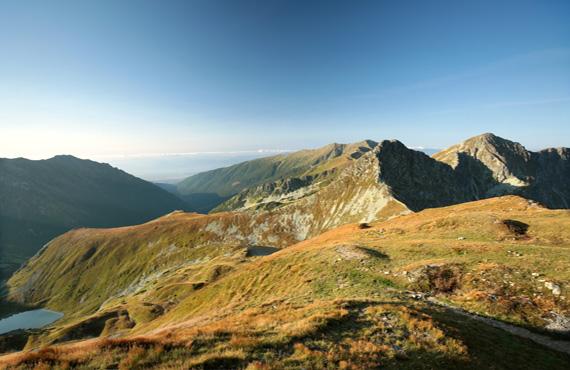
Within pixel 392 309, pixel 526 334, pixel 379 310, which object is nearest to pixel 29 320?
pixel 379 310

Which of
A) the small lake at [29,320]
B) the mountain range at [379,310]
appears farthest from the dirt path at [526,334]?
the small lake at [29,320]

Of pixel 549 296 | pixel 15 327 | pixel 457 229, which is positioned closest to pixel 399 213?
pixel 457 229

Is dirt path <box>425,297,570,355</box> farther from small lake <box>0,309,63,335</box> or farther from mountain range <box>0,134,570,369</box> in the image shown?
small lake <box>0,309,63,335</box>

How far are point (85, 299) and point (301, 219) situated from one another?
13020cm

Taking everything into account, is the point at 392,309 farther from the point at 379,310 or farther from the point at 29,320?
the point at 29,320

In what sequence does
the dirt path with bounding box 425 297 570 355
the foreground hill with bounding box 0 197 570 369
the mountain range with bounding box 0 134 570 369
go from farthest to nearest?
1. the dirt path with bounding box 425 297 570 355
2. the mountain range with bounding box 0 134 570 369
3. the foreground hill with bounding box 0 197 570 369

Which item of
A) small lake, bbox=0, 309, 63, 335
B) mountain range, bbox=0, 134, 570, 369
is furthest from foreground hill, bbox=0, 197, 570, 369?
small lake, bbox=0, 309, 63, 335

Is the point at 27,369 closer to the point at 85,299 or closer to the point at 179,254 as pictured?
the point at 179,254

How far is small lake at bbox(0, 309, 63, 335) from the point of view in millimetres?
130762

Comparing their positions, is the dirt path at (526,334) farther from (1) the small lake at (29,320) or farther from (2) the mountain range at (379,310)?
(1) the small lake at (29,320)

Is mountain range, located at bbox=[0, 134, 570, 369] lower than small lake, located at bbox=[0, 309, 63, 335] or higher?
higher

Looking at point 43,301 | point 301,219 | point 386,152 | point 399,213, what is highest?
point 386,152

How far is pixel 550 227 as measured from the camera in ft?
130

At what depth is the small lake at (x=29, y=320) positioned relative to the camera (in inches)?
5148
